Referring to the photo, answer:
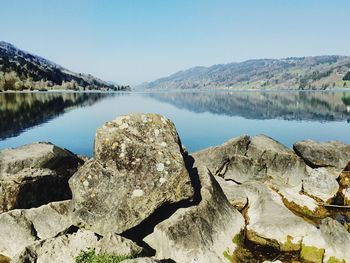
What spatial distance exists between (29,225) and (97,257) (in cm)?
474

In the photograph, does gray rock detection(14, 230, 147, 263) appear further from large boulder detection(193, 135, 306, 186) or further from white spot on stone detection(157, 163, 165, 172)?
large boulder detection(193, 135, 306, 186)

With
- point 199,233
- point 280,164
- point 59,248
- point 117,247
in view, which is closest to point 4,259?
point 59,248

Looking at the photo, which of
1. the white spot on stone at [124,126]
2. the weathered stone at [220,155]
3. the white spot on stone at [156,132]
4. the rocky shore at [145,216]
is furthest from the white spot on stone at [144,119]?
the weathered stone at [220,155]

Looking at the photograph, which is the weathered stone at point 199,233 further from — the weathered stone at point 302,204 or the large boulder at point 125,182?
the weathered stone at point 302,204

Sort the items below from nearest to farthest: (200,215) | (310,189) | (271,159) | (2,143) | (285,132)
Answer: (200,215)
(310,189)
(271,159)
(2,143)
(285,132)

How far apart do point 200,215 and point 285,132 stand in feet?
195

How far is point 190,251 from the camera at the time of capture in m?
15.5

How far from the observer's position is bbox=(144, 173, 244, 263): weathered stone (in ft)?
51.2

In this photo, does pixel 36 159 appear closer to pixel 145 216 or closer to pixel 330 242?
pixel 145 216

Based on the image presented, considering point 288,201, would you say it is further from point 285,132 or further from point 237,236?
point 285,132

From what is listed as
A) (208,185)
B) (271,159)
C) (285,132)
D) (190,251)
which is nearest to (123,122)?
(208,185)

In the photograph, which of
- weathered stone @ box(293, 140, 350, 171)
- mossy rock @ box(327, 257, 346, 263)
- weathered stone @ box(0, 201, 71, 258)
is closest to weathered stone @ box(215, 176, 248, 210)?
mossy rock @ box(327, 257, 346, 263)

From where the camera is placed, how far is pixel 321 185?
2619cm

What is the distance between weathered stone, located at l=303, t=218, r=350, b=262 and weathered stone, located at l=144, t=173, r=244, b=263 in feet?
11.6
